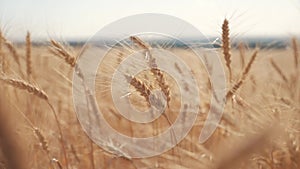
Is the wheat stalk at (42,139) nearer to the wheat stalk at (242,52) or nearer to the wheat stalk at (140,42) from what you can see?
the wheat stalk at (140,42)

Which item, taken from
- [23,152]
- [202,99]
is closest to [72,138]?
[202,99]

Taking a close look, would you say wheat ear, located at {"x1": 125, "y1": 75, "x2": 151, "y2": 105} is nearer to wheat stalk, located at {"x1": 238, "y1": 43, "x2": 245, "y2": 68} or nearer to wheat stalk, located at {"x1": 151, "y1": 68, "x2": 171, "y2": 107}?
wheat stalk, located at {"x1": 151, "y1": 68, "x2": 171, "y2": 107}

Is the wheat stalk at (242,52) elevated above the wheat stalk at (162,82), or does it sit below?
above

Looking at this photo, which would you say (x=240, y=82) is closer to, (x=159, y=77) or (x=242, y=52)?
(x=159, y=77)

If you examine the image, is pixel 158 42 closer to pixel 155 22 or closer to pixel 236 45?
pixel 155 22

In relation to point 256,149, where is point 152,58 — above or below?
above

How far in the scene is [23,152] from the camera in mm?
764

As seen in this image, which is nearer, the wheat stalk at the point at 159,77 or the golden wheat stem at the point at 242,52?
the wheat stalk at the point at 159,77

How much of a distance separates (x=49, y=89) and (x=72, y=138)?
0.69 m

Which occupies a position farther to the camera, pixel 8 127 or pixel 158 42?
pixel 158 42

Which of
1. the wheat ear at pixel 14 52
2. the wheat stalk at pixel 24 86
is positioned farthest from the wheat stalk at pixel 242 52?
the wheat ear at pixel 14 52

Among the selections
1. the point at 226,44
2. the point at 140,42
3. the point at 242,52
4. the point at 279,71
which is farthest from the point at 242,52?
the point at 140,42

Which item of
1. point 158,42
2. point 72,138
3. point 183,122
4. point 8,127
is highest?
point 158,42

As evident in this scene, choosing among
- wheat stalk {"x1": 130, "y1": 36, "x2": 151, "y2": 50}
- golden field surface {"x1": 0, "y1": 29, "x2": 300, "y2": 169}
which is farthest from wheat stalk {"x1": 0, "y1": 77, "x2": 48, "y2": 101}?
wheat stalk {"x1": 130, "y1": 36, "x2": 151, "y2": 50}
